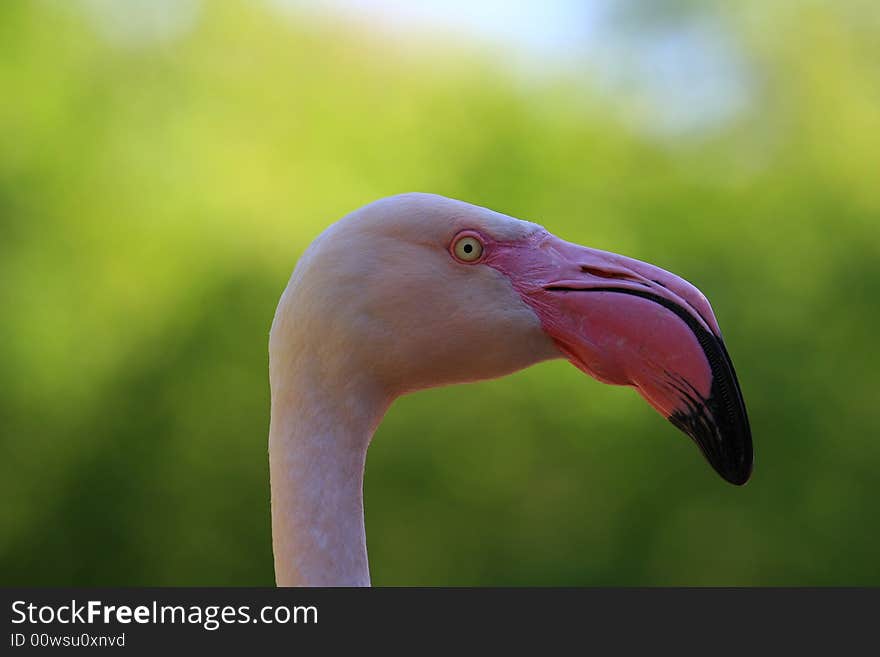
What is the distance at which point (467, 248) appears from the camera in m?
1.88

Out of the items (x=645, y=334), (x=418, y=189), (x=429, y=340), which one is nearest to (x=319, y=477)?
(x=429, y=340)

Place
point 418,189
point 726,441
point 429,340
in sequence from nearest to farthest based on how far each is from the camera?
point 726,441 < point 429,340 < point 418,189

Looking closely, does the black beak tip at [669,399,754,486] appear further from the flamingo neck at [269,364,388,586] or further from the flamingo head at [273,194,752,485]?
the flamingo neck at [269,364,388,586]

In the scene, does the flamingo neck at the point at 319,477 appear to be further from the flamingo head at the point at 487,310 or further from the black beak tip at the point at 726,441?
the black beak tip at the point at 726,441

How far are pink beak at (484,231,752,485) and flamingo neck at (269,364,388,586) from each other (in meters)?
0.36

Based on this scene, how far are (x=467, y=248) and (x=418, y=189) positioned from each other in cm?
740

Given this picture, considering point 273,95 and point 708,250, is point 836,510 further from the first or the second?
point 273,95

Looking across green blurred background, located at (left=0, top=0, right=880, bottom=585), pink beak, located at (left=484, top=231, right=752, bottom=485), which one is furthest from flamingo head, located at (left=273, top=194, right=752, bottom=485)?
green blurred background, located at (left=0, top=0, right=880, bottom=585)

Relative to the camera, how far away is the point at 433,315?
72.9 inches

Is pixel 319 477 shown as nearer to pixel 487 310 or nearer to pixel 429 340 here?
pixel 429 340

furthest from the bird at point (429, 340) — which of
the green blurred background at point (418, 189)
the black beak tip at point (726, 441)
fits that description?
the green blurred background at point (418, 189)

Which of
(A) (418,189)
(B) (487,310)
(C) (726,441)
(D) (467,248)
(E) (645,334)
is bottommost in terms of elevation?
(C) (726,441)

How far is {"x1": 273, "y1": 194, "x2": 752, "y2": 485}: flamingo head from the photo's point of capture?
1.77m

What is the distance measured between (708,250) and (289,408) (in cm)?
845
